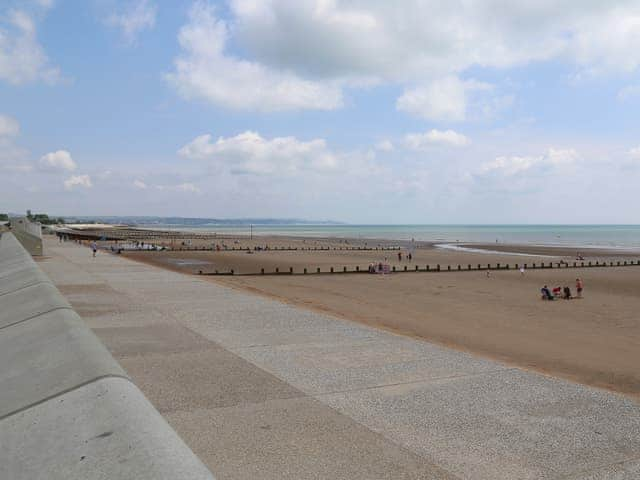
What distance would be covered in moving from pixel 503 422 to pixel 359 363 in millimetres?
2688

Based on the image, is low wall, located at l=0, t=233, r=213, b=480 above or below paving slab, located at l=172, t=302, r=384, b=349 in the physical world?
above

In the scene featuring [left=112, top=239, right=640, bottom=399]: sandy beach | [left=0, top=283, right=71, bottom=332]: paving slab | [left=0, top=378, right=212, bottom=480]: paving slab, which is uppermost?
[left=0, top=283, right=71, bottom=332]: paving slab

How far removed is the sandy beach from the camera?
443 inches

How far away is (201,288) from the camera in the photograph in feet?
56.0

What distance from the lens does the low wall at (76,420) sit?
2588mm

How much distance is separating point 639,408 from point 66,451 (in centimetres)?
604

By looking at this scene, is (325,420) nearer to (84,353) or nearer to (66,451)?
(84,353)

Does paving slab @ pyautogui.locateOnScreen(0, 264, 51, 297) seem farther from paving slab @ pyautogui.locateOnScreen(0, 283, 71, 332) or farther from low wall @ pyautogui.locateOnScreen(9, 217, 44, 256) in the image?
low wall @ pyautogui.locateOnScreen(9, 217, 44, 256)

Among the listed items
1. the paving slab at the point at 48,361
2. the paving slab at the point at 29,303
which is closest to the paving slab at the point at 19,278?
the paving slab at the point at 29,303

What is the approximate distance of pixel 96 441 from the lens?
2789mm

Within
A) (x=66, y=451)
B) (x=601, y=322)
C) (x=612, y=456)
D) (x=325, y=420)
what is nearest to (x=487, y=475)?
(x=612, y=456)

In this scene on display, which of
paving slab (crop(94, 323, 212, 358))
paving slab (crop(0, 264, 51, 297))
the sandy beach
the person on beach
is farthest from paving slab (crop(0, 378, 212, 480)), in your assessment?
the person on beach

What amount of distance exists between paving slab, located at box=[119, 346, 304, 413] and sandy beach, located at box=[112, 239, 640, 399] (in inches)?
221

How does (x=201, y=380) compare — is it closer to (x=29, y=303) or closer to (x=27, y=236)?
(x=29, y=303)
